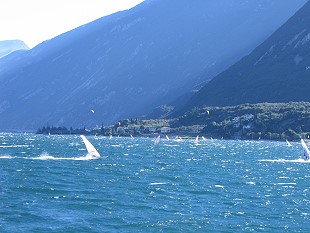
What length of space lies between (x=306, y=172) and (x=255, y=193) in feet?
116

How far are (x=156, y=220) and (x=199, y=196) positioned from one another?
15.3 meters

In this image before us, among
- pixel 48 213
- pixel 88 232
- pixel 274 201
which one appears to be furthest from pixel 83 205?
pixel 274 201

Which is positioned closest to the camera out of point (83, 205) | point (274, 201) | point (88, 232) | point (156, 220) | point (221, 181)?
point (88, 232)

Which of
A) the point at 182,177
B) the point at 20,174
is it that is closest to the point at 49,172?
the point at 20,174

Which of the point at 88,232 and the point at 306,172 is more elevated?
the point at 88,232

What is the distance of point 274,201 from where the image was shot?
67.4m

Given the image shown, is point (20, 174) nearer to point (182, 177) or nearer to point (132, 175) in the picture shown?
point (132, 175)

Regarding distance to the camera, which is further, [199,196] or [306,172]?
[306,172]

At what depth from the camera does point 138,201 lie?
63781 mm

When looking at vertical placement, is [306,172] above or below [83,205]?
below

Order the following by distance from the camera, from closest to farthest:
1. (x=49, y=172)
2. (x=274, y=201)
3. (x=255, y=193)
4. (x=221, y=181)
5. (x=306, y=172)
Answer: (x=274, y=201)
(x=255, y=193)
(x=221, y=181)
(x=49, y=172)
(x=306, y=172)

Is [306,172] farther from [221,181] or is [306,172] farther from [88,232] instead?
[88,232]

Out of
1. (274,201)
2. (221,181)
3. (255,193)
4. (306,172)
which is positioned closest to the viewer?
(274,201)

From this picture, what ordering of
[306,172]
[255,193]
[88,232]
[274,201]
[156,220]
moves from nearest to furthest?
[88,232] < [156,220] < [274,201] < [255,193] < [306,172]
